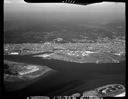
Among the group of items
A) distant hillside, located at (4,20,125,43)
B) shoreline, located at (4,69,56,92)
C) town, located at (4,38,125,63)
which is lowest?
shoreline, located at (4,69,56,92)

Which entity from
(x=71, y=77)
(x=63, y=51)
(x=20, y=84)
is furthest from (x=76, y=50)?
(x=20, y=84)

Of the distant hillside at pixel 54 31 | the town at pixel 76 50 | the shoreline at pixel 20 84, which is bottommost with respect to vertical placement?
the shoreline at pixel 20 84

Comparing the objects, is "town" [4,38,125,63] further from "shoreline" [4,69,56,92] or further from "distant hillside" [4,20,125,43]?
"shoreline" [4,69,56,92]

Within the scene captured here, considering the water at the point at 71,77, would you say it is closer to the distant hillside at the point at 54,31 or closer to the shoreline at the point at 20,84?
the shoreline at the point at 20,84

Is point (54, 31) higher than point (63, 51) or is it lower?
higher

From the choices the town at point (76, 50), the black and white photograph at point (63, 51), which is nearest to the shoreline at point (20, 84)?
the black and white photograph at point (63, 51)

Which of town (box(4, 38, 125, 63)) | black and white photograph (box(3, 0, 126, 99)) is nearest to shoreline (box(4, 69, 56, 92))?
black and white photograph (box(3, 0, 126, 99))

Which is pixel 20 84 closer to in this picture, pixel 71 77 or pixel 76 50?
pixel 71 77

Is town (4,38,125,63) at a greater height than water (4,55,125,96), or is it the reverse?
town (4,38,125,63)
